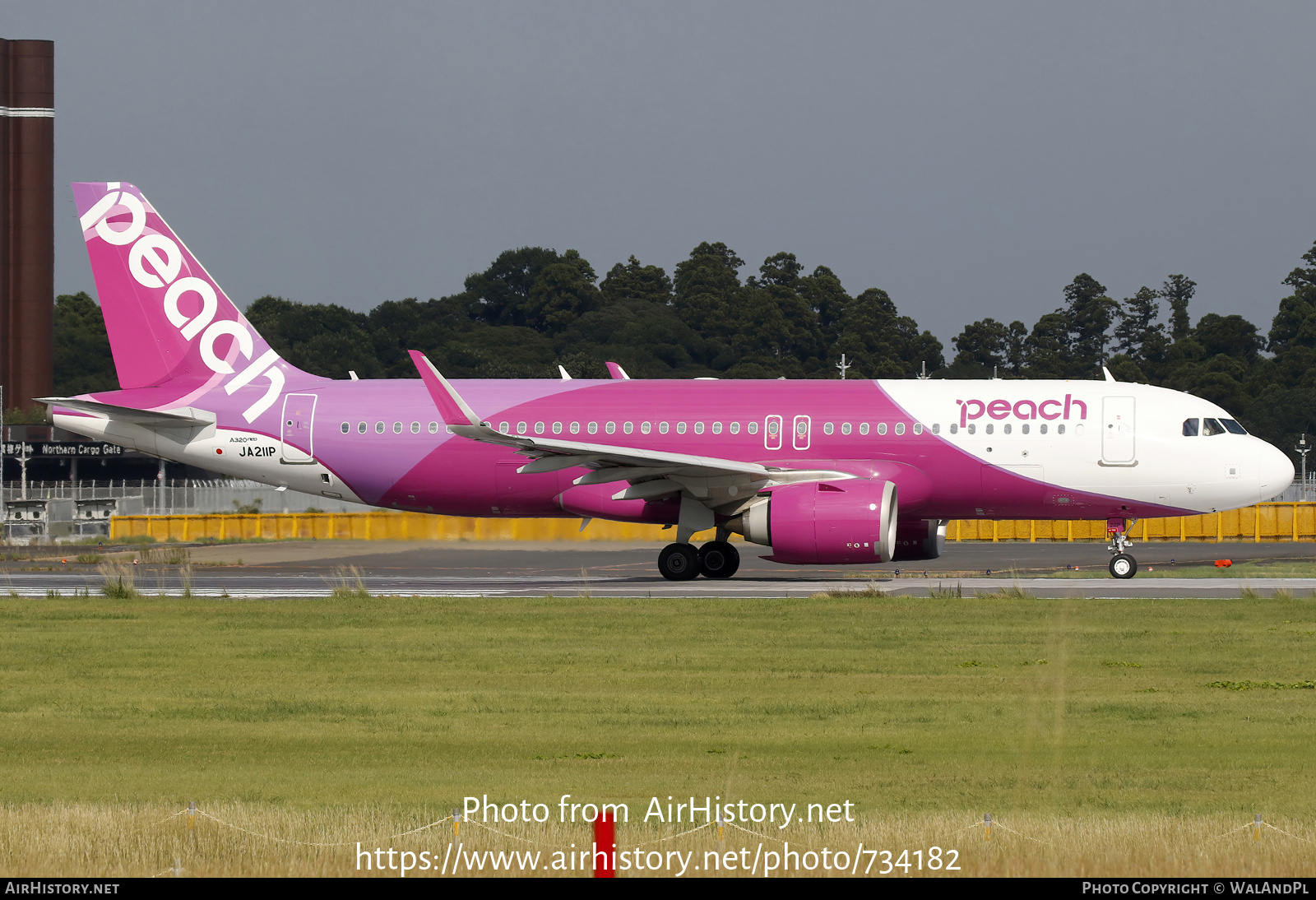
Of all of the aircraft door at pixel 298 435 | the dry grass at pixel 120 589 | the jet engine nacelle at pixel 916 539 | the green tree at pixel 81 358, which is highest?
the green tree at pixel 81 358

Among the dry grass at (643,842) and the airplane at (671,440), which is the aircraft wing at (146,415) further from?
the dry grass at (643,842)

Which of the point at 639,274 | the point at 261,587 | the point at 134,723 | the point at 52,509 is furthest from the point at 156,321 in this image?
the point at 639,274

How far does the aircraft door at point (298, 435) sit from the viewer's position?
3080 centimetres

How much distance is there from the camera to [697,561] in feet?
98.6

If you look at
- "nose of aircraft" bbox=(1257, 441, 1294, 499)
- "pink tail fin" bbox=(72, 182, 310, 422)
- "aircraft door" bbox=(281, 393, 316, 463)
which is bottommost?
"nose of aircraft" bbox=(1257, 441, 1294, 499)

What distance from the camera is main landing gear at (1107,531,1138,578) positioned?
3008 cm

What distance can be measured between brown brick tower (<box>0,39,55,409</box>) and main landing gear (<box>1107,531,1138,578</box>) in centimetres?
8561

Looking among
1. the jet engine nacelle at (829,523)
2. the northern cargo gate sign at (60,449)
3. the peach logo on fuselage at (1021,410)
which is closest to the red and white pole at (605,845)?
the jet engine nacelle at (829,523)

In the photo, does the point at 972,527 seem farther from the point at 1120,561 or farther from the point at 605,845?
the point at 605,845

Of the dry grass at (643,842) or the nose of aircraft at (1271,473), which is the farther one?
the nose of aircraft at (1271,473)

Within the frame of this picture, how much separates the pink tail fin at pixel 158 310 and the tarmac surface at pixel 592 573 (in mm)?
4297

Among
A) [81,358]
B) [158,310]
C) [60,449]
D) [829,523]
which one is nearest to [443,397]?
[829,523]

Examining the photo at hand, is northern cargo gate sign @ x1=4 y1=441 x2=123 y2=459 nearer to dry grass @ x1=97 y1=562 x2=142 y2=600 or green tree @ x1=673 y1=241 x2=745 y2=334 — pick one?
green tree @ x1=673 y1=241 x2=745 y2=334

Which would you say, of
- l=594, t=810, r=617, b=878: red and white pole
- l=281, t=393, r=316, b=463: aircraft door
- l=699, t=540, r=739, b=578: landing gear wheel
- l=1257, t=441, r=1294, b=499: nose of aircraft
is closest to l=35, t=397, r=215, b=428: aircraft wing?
l=281, t=393, r=316, b=463: aircraft door
